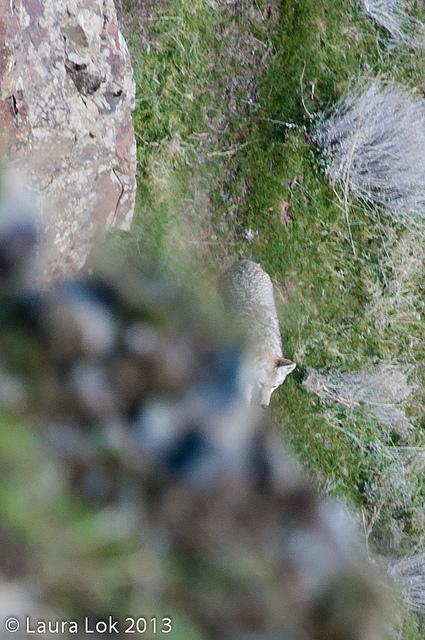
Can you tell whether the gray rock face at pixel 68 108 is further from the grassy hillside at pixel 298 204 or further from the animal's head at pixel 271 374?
the animal's head at pixel 271 374

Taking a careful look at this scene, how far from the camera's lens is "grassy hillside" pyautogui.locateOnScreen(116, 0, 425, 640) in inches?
102

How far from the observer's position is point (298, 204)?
113 inches

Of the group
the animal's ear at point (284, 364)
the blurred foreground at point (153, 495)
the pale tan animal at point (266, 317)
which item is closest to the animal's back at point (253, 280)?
the pale tan animal at point (266, 317)

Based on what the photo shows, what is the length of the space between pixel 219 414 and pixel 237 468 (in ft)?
0.15

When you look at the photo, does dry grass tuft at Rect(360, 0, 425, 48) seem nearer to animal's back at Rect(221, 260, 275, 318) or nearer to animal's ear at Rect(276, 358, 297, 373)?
animal's back at Rect(221, 260, 275, 318)

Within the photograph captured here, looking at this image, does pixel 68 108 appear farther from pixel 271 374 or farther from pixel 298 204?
pixel 298 204

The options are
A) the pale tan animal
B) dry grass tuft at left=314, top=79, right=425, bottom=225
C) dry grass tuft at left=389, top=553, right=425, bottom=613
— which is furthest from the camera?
dry grass tuft at left=314, top=79, right=425, bottom=225

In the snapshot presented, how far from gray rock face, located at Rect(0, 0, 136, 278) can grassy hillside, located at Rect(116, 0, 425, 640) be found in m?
0.59

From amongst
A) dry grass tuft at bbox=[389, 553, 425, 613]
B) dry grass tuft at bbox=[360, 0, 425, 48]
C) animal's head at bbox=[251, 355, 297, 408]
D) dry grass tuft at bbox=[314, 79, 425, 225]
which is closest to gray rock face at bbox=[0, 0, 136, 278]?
animal's head at bbox=[251, 355, 297, 408]

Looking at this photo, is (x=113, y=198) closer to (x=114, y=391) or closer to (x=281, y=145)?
(x=281, y=145)

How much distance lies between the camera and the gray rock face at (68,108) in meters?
1.61

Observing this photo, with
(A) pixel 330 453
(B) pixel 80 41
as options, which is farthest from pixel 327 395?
(B) pixel 80 41

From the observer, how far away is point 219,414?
1.89 feet

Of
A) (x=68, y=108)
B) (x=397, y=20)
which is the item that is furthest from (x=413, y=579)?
(x=397, y=20)
